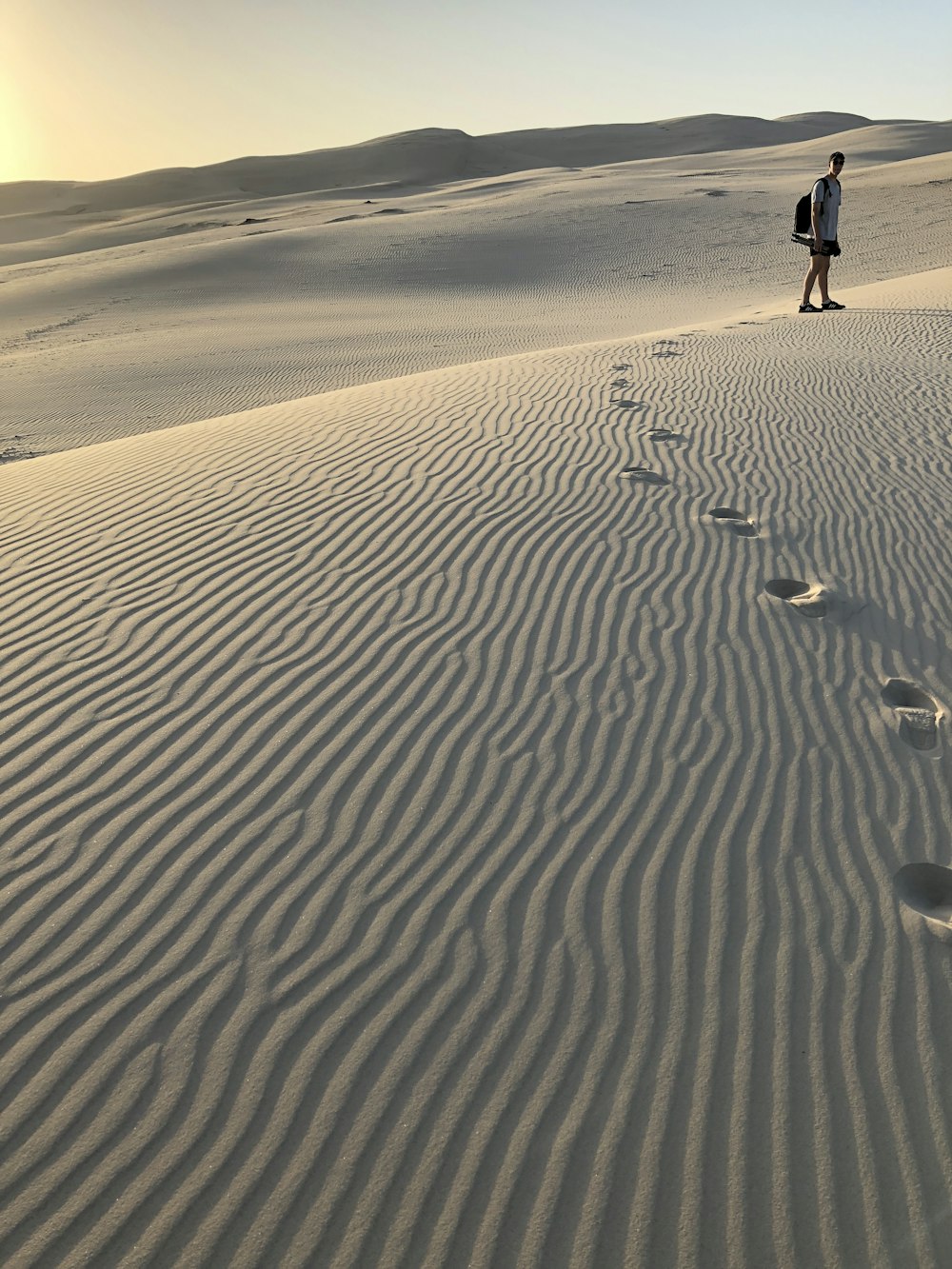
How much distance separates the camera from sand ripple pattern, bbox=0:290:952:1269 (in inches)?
94.0

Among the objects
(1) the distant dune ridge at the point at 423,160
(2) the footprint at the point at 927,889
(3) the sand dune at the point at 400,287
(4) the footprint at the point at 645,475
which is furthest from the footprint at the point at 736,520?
(1) the distant dune ridge at the point at 423,160

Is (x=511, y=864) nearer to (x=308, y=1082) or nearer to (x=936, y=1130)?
(x=308, y=1082)

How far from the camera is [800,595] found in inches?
193

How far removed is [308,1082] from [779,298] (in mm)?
17794

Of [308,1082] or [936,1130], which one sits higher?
[308,1082]

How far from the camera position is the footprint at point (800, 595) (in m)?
4.76

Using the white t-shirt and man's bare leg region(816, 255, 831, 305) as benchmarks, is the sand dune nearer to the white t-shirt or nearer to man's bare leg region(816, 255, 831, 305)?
man's bare leg region(816, 255, 831, 305)

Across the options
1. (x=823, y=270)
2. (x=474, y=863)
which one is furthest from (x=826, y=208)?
(x=474, y=863)

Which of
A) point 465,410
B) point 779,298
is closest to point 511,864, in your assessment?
point 465,410

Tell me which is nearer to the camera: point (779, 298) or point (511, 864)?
point (511, 864)

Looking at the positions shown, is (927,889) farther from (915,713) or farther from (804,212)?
(804,212)

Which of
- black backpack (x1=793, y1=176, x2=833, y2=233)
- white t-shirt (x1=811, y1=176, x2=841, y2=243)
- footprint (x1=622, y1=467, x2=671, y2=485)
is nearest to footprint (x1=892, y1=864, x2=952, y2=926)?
footprint (x1=622, y1=467, x2=671, y2=485)

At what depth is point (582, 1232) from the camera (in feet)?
7.61

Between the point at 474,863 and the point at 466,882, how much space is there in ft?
0.28
